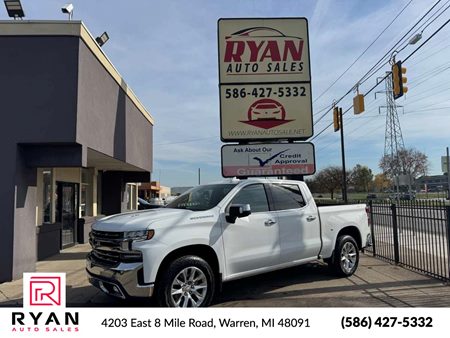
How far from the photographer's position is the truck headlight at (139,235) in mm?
5438

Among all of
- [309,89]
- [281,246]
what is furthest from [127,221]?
[309,89]

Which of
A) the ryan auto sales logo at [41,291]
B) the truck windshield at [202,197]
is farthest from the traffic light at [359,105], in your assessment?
the ryan auto sales logo at [41,291]

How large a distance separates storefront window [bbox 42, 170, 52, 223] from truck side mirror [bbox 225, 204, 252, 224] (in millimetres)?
7501

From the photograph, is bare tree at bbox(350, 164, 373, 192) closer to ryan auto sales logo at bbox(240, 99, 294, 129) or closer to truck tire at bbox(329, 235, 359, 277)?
ryan auto sales logo at bbox(240, 99, 294, 129)

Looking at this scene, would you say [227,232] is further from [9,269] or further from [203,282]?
[9,269]

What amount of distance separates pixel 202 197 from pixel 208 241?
113 centimetres

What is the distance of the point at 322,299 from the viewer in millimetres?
6621

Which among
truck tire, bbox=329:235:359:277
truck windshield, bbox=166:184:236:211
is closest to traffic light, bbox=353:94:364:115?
truck tire, bbox=329:235:359:277

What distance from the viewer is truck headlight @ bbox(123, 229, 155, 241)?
17.8ft

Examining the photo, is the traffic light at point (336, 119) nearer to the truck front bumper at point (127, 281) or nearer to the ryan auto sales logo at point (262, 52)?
the ryan auto sales logo at point (262, 52)
